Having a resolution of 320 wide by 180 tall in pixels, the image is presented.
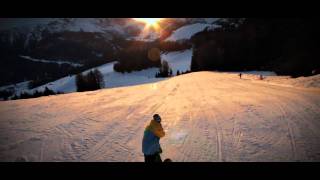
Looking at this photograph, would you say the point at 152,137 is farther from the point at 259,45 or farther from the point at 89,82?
the point at 89,82

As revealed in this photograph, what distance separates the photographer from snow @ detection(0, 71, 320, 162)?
34.3 ft

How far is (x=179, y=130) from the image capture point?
13578 mm

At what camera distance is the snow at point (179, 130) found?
1045 centimetres

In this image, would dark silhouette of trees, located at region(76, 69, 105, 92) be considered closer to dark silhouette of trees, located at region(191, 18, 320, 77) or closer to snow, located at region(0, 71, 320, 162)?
dark silhouette of trees, located at region(191, 18, 320, 77)

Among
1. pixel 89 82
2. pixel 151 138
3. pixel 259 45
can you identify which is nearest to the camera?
pixel 151 138

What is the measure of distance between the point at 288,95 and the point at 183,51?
14105 centimetres

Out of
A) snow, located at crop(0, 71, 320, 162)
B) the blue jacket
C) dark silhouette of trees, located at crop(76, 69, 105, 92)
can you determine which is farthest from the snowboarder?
dark silhouette of trees, located at crop(76, 69, 105, 92)

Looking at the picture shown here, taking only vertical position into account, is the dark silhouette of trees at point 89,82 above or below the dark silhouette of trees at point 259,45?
below

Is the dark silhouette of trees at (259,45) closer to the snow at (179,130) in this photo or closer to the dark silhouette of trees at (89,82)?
the dark silhouette of trees at (89,82)

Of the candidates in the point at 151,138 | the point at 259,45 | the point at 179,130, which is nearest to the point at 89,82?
the point at 259,45

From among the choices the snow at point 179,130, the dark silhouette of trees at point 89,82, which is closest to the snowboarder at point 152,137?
the snow at point 179,130
